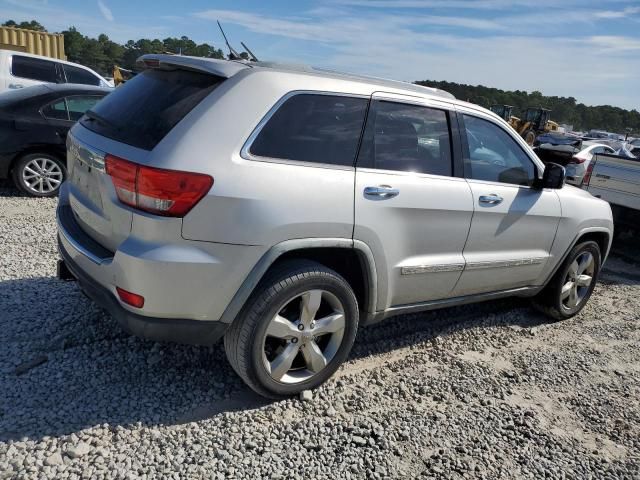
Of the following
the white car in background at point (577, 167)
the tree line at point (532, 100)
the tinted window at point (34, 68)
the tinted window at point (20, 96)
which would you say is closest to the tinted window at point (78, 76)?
the tinted window at point (34, 68)

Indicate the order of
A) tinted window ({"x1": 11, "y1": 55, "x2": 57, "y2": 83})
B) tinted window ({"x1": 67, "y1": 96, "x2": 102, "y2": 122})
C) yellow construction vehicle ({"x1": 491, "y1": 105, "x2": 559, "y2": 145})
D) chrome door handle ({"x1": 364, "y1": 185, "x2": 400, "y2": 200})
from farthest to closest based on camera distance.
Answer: yellow construction vehicle ({"x1": 491, "y1": 105, "x2": 559, "y2": 145}) → tinted window ({"x1": 11, "y1": 55, "x2": 57, "y2": 83}) → tinted window ({"x1": 67, "y1": 96, "x2": 102, "y2": 122}) → chrome door handle ({"x1": 364, "y1": 185, "x2": 400, "y2": 200})

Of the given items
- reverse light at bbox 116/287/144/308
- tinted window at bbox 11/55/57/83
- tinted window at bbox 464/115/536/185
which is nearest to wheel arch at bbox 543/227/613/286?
tinted window at bbox 464/115/536/185

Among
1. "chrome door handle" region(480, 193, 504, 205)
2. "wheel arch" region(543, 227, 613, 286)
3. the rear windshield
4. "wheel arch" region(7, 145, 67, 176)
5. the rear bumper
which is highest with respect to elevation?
the rear windshield

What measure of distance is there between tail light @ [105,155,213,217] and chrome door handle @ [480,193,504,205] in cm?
202

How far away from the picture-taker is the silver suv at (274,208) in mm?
2578

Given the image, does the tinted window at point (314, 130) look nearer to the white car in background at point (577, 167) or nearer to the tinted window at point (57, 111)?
the tinted window at point (57, 111)

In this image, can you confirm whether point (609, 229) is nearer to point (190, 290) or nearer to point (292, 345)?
point (292, 345)

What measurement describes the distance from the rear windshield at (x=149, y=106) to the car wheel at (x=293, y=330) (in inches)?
37.7

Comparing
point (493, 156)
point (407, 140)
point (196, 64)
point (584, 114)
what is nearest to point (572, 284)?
point (493, 156)

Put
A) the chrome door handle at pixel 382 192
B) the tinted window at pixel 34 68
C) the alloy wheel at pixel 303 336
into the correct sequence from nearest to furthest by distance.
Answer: the alloy wheel at pixel 303 336 → the chrome door handle at pixel 382 192 → the tinted window at pixel 34 68

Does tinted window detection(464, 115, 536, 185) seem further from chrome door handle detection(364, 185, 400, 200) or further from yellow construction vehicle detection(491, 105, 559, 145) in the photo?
yellow construction vehicle detection(491, 105, 559, 145)

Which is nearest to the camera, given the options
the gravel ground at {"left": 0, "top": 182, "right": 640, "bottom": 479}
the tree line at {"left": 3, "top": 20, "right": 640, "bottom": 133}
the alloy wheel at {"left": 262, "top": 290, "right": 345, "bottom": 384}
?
the gravel ground at {"left": 0, "top": 182, "right": 640, "bottom": 479}

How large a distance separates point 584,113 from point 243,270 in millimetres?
114806

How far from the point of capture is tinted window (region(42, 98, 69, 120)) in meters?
6.70
